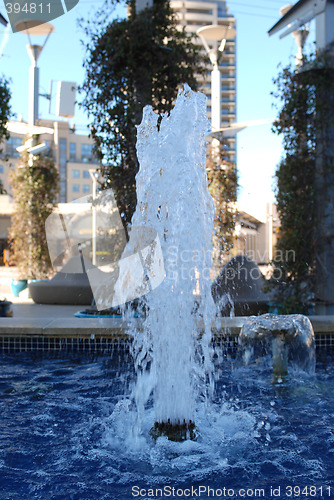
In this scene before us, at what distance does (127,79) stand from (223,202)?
126 inches

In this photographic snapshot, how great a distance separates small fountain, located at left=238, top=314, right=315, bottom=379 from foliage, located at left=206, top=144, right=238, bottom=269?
4091 mm

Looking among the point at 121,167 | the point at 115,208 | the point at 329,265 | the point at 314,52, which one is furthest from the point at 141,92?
the point at 329,265

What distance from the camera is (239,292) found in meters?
6.36

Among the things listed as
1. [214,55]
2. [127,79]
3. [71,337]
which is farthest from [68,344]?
[214,55]

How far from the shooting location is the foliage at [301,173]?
6090mm

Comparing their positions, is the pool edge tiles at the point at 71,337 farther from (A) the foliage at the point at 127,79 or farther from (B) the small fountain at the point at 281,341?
(A) the foliage at the point at 127,79

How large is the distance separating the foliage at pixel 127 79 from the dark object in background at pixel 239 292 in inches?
57.6

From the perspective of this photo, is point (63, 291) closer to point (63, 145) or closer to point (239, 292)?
point (239, 292)

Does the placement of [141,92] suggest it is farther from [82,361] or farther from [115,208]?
[82,361]

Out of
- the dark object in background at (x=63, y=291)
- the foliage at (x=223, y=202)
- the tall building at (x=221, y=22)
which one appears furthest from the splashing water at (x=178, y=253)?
the tall building at (x=221, y=22)

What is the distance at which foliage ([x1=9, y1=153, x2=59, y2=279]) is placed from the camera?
995cm

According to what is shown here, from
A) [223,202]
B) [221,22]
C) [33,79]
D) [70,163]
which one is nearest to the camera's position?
[223,202]

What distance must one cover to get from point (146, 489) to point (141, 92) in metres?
5.15

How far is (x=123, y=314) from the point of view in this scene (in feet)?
19.5
